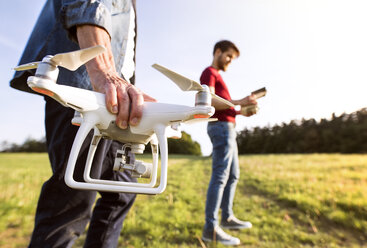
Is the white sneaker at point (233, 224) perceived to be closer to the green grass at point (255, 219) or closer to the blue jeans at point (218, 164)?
the green grass at point (255, 219)

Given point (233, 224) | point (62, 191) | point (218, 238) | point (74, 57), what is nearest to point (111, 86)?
point (74, 57)

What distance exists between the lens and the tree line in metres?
32.7

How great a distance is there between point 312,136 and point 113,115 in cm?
4265

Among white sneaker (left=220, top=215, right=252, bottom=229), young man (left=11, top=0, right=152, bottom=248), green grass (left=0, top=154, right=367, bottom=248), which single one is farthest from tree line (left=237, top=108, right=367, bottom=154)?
young man (left=11, top=0, right=152, bottom=248)

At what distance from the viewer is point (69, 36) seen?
1.19 metres

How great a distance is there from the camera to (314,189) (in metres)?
5.84

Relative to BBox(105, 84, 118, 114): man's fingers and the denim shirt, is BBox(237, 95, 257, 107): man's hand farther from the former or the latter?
BBox(105, 84, 118, 114): man's fingers

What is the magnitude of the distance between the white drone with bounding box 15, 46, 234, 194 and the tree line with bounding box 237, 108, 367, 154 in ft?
124

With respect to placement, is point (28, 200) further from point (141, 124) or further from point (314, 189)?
point (314, 189)

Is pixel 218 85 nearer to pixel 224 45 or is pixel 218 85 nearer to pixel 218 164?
pixel 224 45

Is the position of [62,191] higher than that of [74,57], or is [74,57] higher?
[74,57]

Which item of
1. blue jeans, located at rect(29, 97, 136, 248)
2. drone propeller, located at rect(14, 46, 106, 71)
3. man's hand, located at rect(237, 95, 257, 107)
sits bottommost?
blue jeans, located at rect(29, 97, 136, 248)

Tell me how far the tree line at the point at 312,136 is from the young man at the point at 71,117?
37608mm

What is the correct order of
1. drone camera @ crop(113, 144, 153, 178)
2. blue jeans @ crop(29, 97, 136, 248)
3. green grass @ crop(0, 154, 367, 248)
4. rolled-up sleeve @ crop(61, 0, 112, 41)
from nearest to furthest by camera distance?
drone camera @ crop(113, 144, 153, 178) → rolled-up sleeve @ crop(61, 0, 112, 41) → blue jeans @ crop(29, 97, 136, 248) → green grass @ crop(0, 154, 367, 248)
